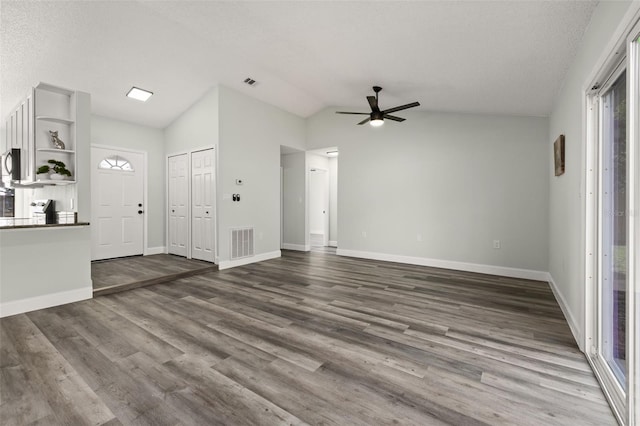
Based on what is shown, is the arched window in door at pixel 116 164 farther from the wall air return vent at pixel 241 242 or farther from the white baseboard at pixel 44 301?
the white baseboard at pixel 44 301

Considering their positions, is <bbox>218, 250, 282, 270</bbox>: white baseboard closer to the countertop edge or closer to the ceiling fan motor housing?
the countertop edge

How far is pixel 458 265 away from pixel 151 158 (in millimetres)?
6555

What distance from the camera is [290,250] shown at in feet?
24.4

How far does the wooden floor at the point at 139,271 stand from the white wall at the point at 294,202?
2.54m

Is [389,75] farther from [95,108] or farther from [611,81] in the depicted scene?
[95,108]

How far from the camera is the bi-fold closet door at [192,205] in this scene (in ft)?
17.9

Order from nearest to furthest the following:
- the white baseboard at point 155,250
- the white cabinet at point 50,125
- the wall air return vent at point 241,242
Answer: the white cabinet at point 50,125
the wall air return vent at point 241,242
the white baseboard at point 155,250

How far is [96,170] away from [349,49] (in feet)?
17.1

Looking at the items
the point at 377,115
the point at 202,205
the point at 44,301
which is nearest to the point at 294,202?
the point at 202,205

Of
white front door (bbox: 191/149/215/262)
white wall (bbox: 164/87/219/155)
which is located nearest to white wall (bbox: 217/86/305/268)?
white wall (bbox: 164/87/219/155)

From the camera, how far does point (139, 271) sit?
4.77 metres

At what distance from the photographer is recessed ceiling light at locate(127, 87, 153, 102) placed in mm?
5012

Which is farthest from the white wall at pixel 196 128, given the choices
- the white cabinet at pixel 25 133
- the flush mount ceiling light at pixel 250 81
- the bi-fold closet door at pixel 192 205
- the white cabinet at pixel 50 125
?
the white cabinet at pixel 25 133

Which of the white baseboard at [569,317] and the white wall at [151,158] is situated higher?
the white wall at [151,158]
